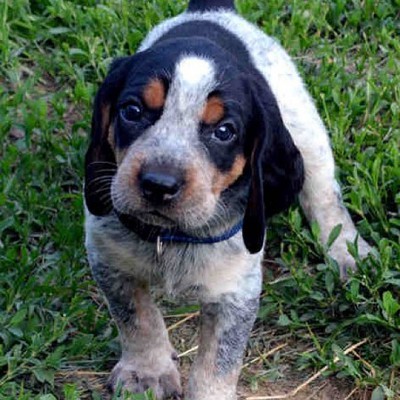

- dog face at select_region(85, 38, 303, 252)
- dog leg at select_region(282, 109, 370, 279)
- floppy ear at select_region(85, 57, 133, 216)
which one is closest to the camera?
dog face at select_region(85, 38, 303, 252)

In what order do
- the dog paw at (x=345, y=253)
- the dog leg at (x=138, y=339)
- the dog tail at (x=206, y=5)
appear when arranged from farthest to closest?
the dog tail at (x=206, y=5) → the dog paw at (x=345, y=253) → the dog leg at (x=138, y=339)

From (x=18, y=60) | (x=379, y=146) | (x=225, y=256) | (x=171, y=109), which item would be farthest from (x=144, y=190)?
(x=18, y=60)

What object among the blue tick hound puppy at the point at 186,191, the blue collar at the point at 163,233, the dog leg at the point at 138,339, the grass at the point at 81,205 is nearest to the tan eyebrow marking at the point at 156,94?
the blue tick hound puppy at the point at 186,191

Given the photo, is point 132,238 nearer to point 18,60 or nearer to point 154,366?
point 154,366

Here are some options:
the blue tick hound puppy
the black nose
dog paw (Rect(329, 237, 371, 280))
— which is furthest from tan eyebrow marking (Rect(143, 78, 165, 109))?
dog paw (Rect(329, 237, 371, 280))

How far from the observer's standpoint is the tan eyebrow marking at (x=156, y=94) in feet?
16.1

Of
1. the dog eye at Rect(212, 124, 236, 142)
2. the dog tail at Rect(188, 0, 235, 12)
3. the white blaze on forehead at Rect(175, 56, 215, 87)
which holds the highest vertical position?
the white blaze on forehead at Rect(175, 56, 215, 87)

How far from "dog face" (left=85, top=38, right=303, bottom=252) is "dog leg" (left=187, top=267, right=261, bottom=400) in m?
0.36

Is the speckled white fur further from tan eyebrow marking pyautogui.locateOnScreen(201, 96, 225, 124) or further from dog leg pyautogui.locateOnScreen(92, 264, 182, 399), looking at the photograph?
tan eyebrow marking pyautogui.locateOnScreen(201, 96, 225, 124)

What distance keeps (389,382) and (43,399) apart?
173cm

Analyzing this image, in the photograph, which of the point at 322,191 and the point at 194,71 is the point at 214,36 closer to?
the point at 194,71

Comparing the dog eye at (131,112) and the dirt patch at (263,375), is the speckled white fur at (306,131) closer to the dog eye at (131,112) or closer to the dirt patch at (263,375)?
the dirt patch at (263,375)

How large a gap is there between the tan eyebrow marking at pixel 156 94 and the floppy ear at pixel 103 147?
0.29 meters

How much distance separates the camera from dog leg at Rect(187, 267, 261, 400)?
5.44 m
